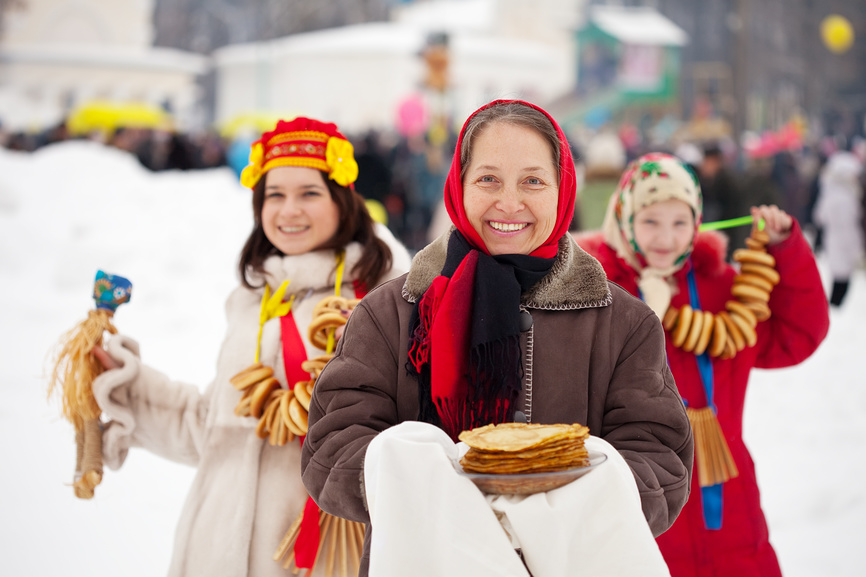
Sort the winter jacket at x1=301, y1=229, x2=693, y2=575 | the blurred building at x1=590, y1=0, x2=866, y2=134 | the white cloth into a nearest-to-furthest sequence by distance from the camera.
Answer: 1. the white cloth
2. the winter jacket at x1=301, y1=229, x2=693, y2=575
3. the blurred building at x1=590, y1=0, x2=866, y2=134

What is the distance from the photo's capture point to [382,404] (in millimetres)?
1540

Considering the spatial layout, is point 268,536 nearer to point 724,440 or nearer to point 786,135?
point 724,440

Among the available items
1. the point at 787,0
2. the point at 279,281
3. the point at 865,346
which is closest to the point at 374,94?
the point at 787,0

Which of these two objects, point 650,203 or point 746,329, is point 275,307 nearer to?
point 650,203

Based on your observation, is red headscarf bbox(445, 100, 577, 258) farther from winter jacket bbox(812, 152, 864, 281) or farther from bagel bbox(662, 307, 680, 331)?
winter jacket bbox(812, 152, 864, 281)

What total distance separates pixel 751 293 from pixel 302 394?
1.38 meters

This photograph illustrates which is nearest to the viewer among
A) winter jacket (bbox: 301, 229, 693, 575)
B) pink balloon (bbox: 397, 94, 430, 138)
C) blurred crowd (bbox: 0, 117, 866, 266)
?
winter jacket (bbox: 301, 229, 693, 575)

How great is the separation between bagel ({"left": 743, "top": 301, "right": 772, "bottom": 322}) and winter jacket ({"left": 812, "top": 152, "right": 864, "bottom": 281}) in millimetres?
7700

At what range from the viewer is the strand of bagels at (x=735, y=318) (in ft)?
7.86

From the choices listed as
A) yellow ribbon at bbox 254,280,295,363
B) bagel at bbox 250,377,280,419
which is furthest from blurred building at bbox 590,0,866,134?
bagel at bbox 250,377,280,419

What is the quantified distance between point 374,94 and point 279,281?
109ft

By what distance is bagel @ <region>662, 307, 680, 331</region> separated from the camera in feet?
8.04

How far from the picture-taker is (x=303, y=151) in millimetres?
2475

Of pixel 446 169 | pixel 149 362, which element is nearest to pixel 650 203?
pixel 149 362
